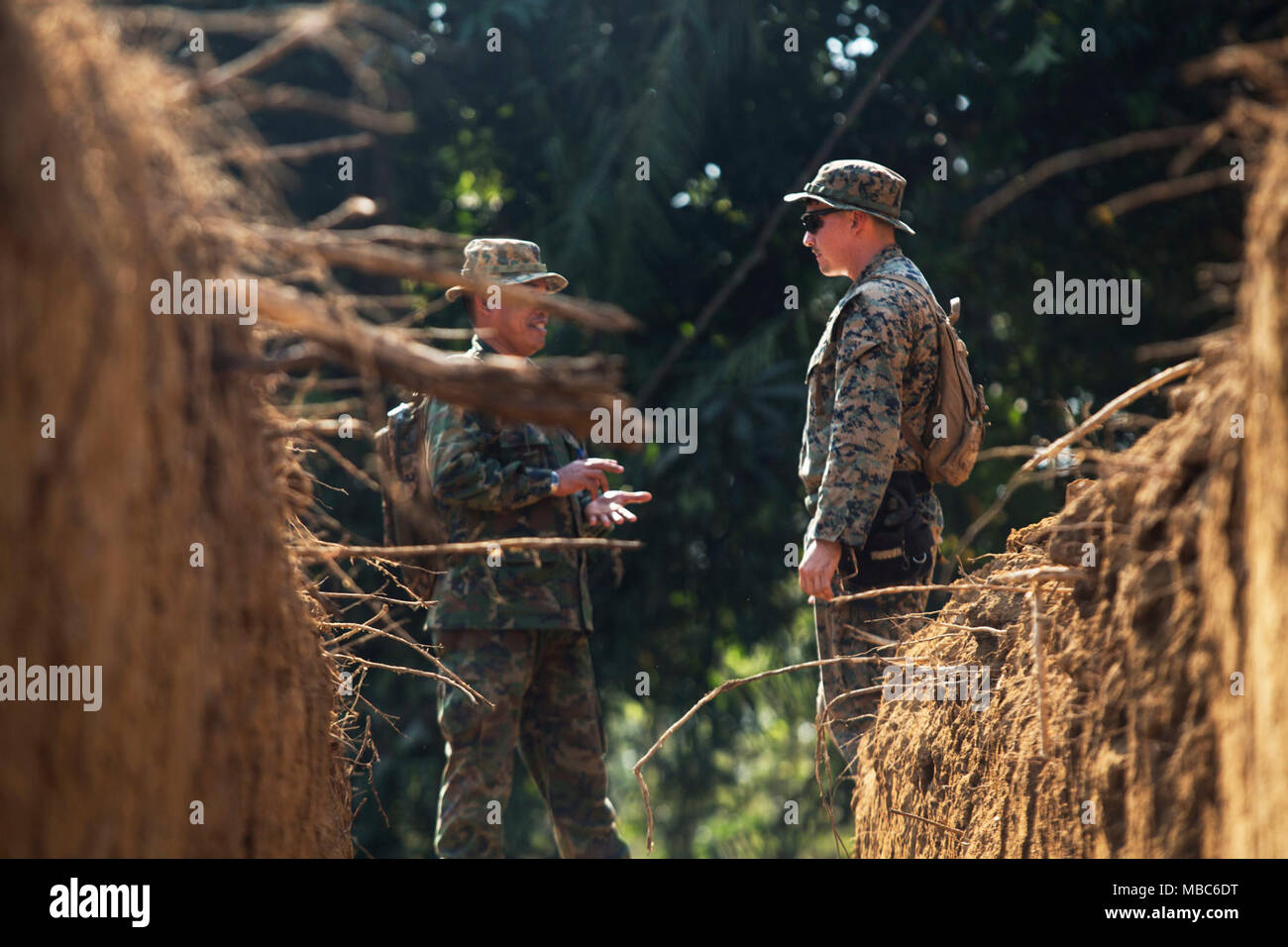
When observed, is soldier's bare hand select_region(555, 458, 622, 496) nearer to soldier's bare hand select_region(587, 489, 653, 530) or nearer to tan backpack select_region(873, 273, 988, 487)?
soldier's bare hand select_region(587, 489, 653, 530)

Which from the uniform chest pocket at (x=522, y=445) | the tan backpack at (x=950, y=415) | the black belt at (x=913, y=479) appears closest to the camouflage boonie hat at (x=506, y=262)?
the uniform chest pocket at (x=522, y=445)

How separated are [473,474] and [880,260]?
62.5 inches

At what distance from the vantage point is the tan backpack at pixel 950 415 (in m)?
4.21

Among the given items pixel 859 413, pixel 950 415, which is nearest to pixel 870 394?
pixel 859 413

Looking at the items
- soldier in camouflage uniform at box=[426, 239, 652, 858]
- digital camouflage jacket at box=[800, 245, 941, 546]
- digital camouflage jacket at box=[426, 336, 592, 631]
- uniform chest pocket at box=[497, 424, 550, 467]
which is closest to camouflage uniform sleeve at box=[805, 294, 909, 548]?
digital camouflage jacket at box=[800, 245, 941, 546]

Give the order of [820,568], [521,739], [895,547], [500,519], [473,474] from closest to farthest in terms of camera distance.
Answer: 1. [820,568]
2. [895,547]
3. [473,474]
4. [500,519]
5. [521,739]

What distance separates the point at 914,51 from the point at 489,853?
7.33 meters

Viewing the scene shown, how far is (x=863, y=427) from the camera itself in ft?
13.3

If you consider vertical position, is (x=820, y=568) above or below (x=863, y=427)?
below

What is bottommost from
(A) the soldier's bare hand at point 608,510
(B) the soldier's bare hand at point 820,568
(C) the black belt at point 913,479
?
(B) the soldier's bare hand at point 820,568

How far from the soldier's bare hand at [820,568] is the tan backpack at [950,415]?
0.49 meters

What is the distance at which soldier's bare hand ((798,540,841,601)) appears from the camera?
4.04 metres

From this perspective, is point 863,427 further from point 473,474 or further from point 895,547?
point 473,474

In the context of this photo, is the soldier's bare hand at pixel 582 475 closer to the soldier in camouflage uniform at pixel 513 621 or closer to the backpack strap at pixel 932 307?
the soldier in camouflage uniform at pixel 513 621
